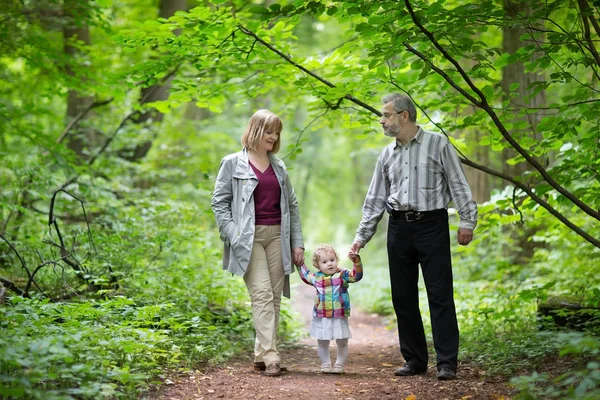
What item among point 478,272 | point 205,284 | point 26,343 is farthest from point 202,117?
point 26,343

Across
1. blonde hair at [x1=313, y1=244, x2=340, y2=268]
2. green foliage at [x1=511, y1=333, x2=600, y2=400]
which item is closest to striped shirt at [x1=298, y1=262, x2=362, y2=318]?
blonde hair at [x1=313, y1=244, x2=340, y2=268]

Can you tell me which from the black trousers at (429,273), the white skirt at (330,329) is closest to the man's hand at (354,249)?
the black trousers at (429,273)

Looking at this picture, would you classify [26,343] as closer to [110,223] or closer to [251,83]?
[251,83]

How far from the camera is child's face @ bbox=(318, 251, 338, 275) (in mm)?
5191

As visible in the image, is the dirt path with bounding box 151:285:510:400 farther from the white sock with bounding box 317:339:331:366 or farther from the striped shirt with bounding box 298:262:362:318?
the striped shirt with bounding box 298:262:362:318

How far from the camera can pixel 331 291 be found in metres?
5.20

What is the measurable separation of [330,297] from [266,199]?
1.01 metres

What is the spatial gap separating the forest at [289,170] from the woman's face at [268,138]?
78 cm

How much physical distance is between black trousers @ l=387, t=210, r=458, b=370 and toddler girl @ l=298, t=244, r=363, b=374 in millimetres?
373

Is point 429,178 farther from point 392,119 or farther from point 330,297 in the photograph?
point 330,297

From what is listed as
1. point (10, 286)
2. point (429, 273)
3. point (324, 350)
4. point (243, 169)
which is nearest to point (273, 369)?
point (324, 350)

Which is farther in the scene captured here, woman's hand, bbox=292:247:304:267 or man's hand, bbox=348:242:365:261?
woman's hand, bbox=292:247:304:267

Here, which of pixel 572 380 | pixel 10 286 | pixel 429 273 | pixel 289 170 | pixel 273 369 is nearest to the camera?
pixel 572 380

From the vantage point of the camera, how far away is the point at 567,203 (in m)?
5.46
